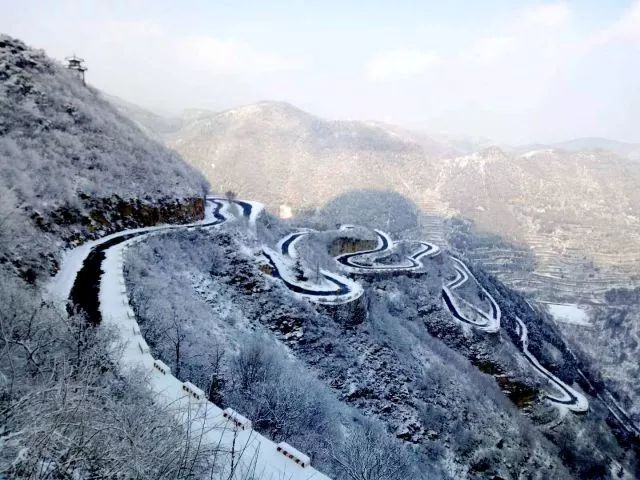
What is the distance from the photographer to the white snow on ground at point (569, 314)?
3725 inches

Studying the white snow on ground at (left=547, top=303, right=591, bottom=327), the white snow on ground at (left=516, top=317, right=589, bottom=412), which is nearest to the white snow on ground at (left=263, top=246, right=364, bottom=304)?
the white snow on ground at (left=516, top=317, right=589, bottom=412)

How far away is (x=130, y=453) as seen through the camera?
4.09 m

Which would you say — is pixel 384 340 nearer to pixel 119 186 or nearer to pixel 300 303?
pixel 300 303

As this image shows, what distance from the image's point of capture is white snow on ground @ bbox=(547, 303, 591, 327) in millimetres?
94625

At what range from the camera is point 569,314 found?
9919 cm

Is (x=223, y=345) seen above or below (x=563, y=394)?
above

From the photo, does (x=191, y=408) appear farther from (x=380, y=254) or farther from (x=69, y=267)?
(x=380, y=254)

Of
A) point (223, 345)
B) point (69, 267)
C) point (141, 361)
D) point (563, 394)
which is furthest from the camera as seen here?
point (563, 394)

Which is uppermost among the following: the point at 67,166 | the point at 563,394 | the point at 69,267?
the point at 67,166

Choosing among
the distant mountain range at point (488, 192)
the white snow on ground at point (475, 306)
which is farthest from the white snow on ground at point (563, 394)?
the distant mountain range at point (488, 192)

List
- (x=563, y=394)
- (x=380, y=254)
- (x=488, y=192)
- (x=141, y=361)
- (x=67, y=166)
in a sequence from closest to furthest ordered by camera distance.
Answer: (x=141, y=361) → (x=67, y=166) → (x=563, y=394) → (x=380, y=254) → (x=488, y=192)

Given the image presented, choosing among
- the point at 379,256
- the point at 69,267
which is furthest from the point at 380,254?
the point at 69,267

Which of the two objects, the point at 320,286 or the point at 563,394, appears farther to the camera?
the point at 563,394

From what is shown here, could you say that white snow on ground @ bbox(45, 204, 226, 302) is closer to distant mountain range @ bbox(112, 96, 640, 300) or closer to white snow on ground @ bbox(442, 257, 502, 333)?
white snow on ground @ bbox(442, 257, 502, 333)
